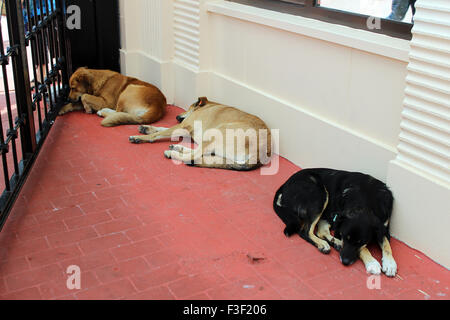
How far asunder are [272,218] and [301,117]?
145 cm

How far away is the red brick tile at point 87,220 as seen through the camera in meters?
4.86

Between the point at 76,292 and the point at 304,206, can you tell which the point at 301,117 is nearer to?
the point at 304,206

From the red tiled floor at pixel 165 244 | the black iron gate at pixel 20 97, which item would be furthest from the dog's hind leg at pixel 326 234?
the black iron gate at pixel 20 97

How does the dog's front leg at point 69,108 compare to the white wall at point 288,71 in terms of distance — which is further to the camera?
the dog's front leg at point 69,108

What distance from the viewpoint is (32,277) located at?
162 inches

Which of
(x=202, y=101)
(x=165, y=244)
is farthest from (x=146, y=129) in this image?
(x=165, y=244)

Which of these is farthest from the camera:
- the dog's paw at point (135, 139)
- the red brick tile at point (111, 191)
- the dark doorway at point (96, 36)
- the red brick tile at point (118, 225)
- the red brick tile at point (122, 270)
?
the dark doorway at point (96, 36)

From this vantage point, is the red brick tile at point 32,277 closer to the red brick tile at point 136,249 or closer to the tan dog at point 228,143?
the red brick tile at point 136,249

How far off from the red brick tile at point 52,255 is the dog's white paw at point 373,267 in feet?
7.70

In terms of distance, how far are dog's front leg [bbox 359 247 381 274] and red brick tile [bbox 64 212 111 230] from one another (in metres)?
2.28

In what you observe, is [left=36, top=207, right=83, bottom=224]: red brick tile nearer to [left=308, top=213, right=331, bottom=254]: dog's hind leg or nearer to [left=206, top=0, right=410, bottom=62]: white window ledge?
[left=308, top=213, right=331, bottom=254]: dog's hind leg

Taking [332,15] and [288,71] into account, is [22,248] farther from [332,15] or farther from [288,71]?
[332,15]

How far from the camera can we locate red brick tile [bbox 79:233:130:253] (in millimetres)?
4520
